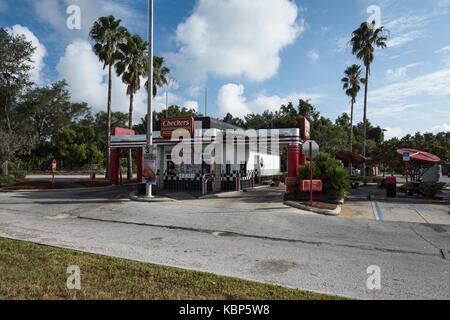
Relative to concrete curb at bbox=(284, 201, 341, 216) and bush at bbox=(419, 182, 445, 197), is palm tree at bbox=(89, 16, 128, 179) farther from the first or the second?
bush at bbox=(419, 182, 445, 197)

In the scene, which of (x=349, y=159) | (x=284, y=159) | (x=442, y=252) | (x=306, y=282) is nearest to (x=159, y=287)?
(x=306, y=282)

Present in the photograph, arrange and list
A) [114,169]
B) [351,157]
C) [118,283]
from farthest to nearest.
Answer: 1. [114,169]
2. [351,157]
3. [118,283]

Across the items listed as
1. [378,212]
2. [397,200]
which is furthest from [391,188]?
[378,212]

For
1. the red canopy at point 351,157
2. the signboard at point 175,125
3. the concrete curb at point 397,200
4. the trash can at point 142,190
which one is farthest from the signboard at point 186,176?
the red canopy at point 351,157

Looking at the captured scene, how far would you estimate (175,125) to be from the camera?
60.6 ft

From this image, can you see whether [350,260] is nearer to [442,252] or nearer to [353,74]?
[442,252]

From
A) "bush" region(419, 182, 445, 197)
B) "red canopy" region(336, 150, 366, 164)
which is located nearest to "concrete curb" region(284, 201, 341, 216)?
"bush" region(419, 182, 445, 197)

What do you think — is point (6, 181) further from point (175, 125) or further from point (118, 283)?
point (118, 283)

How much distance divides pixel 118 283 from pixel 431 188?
17.0 meters

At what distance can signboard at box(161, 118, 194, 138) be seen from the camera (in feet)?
59.5

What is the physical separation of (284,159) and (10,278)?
37789 millimetres

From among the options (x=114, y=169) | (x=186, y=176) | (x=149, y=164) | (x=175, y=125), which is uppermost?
(x=175, y=125)

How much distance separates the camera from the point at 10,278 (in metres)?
4.07

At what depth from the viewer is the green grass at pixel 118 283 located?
362 cm
